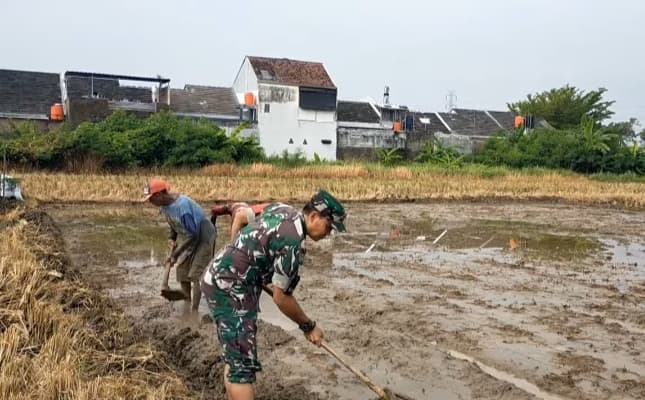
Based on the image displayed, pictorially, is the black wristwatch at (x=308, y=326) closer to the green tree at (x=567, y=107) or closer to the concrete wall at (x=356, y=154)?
the concrete wall at (x=356, y=154)

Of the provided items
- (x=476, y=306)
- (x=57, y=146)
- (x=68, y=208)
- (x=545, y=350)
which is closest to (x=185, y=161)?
(x=57, y=146)

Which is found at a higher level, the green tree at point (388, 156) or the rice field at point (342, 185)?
the green tree at point (388, 156)

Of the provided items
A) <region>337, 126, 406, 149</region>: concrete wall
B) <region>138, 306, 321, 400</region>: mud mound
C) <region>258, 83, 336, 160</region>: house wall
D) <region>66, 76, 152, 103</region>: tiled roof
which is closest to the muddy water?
<region>138, 306, 321, 400</region>: mud mound

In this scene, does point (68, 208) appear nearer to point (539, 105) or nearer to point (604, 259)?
point (604, 259)

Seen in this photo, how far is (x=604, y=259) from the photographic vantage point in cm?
1030

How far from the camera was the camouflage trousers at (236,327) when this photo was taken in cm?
325

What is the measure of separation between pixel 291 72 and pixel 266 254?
109ft

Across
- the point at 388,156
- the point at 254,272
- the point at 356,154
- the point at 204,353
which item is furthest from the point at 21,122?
the point at 254,272

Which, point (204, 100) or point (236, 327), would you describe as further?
point (204, 100)

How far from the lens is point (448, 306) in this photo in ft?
22.5

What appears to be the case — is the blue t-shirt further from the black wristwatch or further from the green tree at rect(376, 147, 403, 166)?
the green tree at rect(376, 147, 403, 166)

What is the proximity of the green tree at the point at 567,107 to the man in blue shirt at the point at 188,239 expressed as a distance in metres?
41.9

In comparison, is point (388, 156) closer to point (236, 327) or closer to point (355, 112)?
point (355, 112)

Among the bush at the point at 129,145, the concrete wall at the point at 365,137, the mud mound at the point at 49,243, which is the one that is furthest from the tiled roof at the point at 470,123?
the mud mound at the point at 49,243
